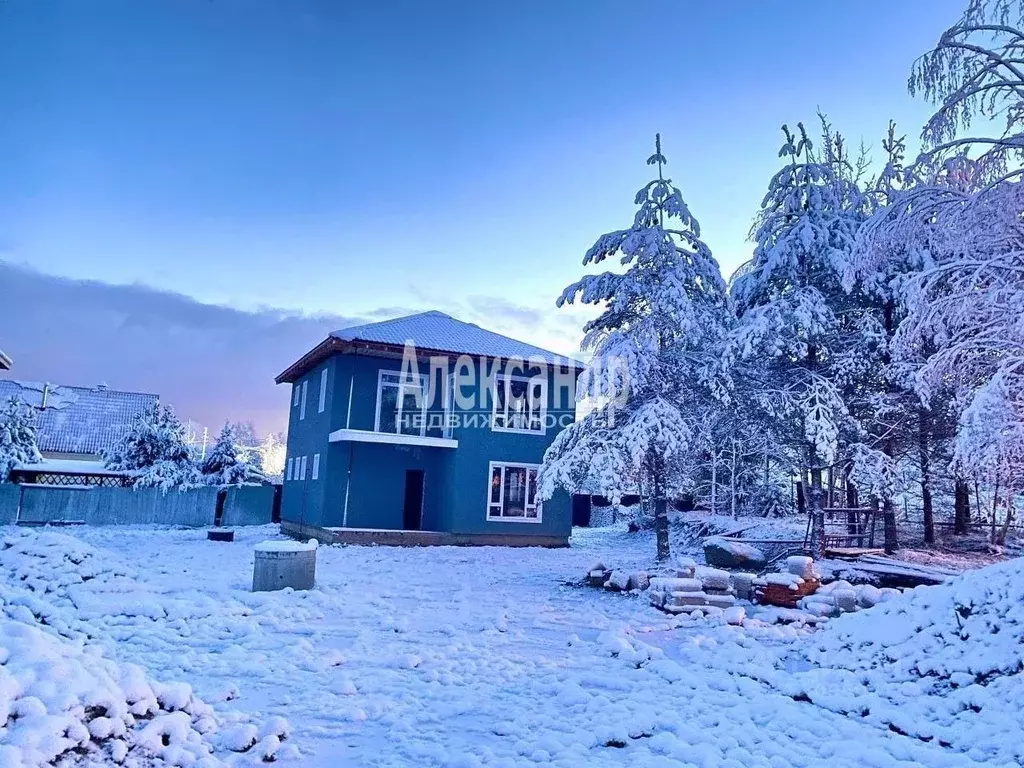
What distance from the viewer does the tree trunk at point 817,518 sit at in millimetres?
15094

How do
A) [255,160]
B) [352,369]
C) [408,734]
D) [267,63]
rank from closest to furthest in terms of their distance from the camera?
[408,734] < [267,63] < [255,160] < [352,369]

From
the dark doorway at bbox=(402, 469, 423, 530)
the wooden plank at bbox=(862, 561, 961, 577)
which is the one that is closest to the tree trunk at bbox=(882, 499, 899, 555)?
the wooden plank at bbox=(862, 561, 961, 577)

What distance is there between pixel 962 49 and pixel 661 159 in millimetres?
6765

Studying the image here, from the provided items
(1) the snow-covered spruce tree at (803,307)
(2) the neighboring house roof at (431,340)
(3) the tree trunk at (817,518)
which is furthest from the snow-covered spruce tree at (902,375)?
(2) the neighboring house roof at (431,340)

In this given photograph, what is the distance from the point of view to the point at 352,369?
1995 centimetres

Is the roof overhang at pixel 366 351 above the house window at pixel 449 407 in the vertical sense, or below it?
above

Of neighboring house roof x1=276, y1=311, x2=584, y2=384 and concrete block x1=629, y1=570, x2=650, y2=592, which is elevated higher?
neighboring house roof x1=276, y1=311, x2=584, y2=384

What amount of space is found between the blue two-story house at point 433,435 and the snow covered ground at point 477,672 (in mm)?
8252

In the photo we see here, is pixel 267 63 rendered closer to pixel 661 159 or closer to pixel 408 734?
pixel 661 159

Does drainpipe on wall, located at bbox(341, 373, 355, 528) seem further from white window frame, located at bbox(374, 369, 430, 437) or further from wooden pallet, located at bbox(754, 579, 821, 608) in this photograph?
wooden pallet, located at bbox(754, 579, 821, 608)

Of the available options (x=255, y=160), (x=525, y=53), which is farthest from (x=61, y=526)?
(x=525, y=53)

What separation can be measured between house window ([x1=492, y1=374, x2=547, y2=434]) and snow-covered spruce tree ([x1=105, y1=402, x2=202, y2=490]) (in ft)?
45.7

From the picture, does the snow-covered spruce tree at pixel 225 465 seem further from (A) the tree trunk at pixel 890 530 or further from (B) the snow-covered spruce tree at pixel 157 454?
(A) the tree trunk at pixel 890 530

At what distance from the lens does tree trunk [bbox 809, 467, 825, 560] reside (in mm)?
15094
